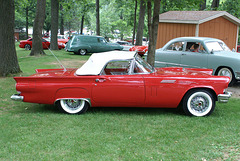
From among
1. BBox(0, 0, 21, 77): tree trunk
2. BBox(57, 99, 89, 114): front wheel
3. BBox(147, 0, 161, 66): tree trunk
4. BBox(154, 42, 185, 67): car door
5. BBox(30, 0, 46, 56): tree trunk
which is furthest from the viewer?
BBox(30, 0, 46, 56): tree trunk

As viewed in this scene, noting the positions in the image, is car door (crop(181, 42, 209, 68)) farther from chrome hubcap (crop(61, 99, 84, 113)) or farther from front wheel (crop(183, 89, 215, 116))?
chrome hubcap (crop(61, 99, 84, 113))

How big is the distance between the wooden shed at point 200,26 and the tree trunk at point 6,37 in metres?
7.60

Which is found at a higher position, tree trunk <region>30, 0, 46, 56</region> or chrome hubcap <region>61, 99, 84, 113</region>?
tree trunk <region>30, 0, 46, 56</region>

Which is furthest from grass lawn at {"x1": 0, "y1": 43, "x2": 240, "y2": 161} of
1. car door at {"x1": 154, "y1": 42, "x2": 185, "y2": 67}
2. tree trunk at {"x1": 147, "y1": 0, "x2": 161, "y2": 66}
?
car door at {"x1": 154, "y1": 42, "x2": 185, "y2": 67}

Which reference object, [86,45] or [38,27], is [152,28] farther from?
[86,45]

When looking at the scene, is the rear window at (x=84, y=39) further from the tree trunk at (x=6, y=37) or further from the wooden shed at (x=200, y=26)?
the tree trunk at (x=6, y=37)

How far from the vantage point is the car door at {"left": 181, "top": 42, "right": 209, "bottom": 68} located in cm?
951

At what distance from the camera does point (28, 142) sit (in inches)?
169

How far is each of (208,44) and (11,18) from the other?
6.79 meters

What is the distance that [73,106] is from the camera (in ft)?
19.0

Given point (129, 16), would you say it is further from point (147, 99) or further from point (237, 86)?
point (147, 99)

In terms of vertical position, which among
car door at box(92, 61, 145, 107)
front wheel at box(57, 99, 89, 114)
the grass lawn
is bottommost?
the grass lawn

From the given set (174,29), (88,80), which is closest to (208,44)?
(174,29)

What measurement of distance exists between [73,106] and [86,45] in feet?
52.0
